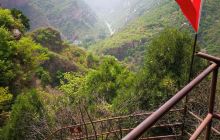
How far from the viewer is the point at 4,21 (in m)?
32.0

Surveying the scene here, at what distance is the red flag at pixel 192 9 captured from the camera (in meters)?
3.02

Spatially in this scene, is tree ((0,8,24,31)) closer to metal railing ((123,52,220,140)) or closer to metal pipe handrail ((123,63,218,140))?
metal railing ((123,52,220,140))

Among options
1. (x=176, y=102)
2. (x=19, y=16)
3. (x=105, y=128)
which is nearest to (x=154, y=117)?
(x=176, y=102)

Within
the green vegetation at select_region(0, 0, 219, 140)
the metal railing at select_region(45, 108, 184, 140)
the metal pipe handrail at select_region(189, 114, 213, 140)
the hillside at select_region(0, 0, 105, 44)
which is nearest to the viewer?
the metal pipe handrail at select_region(189, 114, 213, 140)

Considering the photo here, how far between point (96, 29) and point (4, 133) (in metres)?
151

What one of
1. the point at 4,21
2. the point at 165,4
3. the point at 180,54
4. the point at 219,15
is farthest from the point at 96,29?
the point at 180,54

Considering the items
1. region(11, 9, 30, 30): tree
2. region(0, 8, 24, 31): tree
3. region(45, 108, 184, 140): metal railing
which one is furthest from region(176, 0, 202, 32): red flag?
region(11, 9, 30, 30): tree

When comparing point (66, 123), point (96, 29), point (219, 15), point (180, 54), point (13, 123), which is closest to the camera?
point (66, 123)

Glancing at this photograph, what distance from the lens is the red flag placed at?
302cm

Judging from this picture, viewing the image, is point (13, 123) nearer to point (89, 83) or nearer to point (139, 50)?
point (89, 83)

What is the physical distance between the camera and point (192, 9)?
120 inches

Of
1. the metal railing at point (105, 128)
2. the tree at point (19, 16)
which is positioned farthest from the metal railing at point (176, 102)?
the tree at point (19, 16)

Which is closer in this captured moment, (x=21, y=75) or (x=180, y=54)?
(x=180, y=54)

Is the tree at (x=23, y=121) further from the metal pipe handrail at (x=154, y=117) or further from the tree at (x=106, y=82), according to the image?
the metal pipe handrail at (x=154, y=117)
